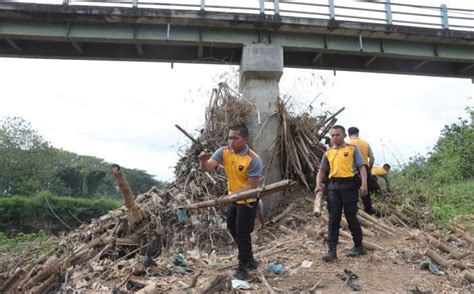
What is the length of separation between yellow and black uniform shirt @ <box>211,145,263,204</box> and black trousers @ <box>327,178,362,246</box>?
1.35 metres

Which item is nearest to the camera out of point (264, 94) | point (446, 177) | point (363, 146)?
point (363, 146)

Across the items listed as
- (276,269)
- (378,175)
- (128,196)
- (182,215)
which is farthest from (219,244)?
(378,175)

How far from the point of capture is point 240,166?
4859 millimetres

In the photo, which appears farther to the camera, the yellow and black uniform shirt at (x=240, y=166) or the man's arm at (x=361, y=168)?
the man's arm at (x=361, y=168)

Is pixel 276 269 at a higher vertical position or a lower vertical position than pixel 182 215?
lower

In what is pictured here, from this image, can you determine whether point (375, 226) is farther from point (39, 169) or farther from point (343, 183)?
point (39, 169)

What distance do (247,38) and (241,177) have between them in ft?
26.6

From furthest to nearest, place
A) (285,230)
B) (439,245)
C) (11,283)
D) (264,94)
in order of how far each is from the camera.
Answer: (264,94) < (285,230) < (439,245) < (11,283)

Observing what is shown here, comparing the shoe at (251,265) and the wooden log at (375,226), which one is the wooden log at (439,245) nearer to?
the wooden log at (375,226)

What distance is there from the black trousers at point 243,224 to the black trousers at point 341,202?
134 centimetres

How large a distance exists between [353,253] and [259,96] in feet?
20.3

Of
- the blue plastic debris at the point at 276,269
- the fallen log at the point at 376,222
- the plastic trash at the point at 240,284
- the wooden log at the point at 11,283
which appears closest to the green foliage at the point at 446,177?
the fallen log at the point at 376,222

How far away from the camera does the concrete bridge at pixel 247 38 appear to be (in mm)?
11562

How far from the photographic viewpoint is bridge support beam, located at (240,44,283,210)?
1025 cm
